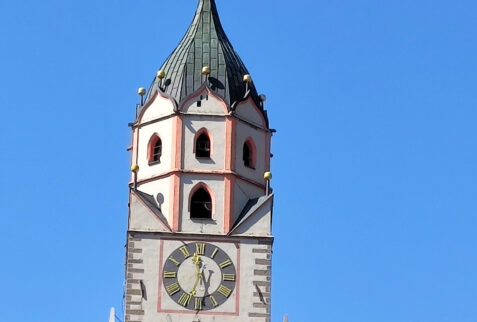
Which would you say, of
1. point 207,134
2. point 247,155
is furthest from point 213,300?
point 207,134

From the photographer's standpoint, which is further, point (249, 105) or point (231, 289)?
point (249, 105)

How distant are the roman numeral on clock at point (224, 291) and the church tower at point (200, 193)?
2 cm

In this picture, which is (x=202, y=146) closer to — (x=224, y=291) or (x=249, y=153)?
(x=249, y=153)

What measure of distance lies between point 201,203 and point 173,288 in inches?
104

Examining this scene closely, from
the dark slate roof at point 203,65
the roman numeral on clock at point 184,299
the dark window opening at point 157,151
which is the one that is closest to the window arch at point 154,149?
the dark window opening at point 157,151

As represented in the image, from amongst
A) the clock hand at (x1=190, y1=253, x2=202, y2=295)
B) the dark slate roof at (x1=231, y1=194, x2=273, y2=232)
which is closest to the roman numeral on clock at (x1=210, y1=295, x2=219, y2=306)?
the clock hand at (x1=190, y1=253, x2=202, y2=295)

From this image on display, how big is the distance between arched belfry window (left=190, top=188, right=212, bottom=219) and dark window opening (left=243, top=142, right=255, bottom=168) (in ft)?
5.08

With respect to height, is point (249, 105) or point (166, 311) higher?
point (249, 105)

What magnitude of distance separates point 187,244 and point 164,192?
1.67m

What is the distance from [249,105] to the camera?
152ft

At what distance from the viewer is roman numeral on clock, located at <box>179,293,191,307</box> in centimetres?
4319

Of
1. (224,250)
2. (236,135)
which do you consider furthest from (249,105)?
(224,250)

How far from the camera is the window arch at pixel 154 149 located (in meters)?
45.8

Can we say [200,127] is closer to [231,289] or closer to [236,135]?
[236,135]
